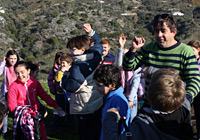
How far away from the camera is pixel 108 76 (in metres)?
3.06

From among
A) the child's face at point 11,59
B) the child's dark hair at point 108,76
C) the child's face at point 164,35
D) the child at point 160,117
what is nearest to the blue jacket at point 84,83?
the child's dark hair at point 108,76

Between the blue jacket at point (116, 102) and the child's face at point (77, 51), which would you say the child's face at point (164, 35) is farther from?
the child's face at point (77, 51)

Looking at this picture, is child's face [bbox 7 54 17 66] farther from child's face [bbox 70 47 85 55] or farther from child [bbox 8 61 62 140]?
child's face [bbox 70 47 85 55]

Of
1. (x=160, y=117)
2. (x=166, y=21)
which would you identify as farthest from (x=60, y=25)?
(x=160, y=117)

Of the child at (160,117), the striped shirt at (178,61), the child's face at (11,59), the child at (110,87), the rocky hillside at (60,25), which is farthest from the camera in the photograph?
the rocky hillside at (60,25)

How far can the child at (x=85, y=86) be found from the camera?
341 centimetres

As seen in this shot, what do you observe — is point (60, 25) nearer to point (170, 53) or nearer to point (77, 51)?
point (77, 51)

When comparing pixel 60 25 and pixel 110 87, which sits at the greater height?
pixel 60 25

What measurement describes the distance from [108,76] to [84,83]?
502 millimetres

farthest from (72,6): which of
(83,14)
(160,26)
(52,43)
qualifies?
(160,26)

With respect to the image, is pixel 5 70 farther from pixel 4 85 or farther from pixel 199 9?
pixel 199 9

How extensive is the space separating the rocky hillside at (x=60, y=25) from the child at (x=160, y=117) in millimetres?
17765

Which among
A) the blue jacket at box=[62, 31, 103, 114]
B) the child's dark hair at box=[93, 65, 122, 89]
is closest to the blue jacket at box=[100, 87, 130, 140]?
the child's dark hair at box=[93, 65, 122, 89]

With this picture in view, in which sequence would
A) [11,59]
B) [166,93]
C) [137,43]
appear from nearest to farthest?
1. [166,93]
2. [137,43]
3. [11,59]
